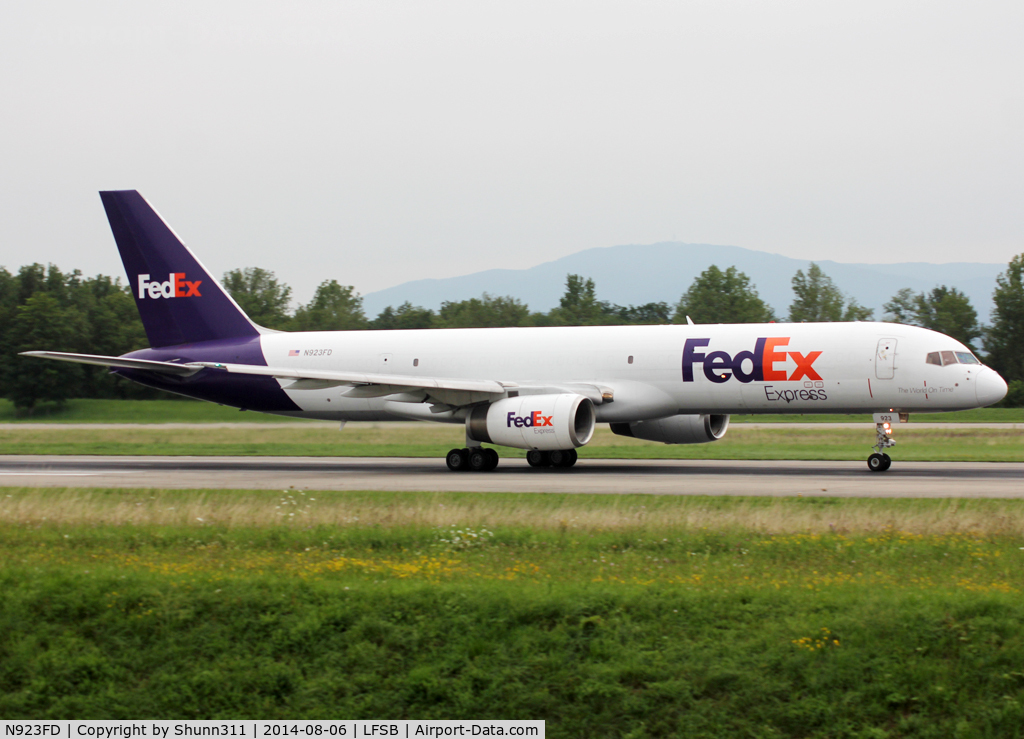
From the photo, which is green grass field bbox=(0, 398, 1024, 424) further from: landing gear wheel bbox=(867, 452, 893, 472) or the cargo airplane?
landing gear wheel bbox=(867, 452, 893, 472)

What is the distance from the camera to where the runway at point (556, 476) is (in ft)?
62.6

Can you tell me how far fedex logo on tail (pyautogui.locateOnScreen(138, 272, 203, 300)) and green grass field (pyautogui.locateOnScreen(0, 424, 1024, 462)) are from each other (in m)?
5.35

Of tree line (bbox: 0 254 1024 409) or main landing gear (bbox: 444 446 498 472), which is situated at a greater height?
tree line (bbox: 0 254 1024 409)

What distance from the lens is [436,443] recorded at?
35.1m

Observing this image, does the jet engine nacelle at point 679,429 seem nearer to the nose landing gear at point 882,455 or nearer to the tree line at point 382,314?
the nose landing gear at point 882,455

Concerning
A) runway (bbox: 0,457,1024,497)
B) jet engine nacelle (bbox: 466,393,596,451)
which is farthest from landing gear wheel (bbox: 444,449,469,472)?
jet engine nacelle (bbox: 466,393,596,451)

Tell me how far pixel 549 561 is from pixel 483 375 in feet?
53.4

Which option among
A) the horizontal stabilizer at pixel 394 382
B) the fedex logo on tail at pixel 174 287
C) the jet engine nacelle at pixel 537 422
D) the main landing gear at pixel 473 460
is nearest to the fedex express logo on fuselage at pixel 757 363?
the jet engine nacelle at pixel 537 422

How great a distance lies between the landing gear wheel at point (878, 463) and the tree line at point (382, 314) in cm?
3132

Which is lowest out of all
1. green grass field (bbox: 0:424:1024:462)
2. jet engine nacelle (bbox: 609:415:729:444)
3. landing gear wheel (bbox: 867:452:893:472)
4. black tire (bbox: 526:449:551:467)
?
green grass field (bbox: 0:424:1024:462)

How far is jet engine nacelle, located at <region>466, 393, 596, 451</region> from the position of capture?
Result: 76.0ft

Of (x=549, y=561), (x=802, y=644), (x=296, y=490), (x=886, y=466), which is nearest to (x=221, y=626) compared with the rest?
(x=549, y=561)

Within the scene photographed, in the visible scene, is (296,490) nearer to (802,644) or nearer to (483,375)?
(483,375)

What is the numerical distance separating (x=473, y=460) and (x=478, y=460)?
0.46ft
